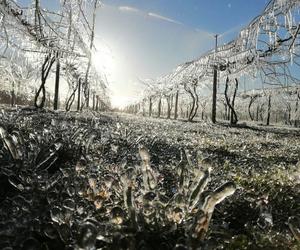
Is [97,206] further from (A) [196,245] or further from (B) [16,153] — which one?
(B) [16,153]

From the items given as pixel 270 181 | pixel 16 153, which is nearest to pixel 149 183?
pixel 16 153

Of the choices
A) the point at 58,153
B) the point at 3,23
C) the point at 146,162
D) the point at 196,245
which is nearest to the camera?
A: the point at 196,245

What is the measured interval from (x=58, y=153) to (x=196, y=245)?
286 centimetres

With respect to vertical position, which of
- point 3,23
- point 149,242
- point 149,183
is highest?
point 3,23

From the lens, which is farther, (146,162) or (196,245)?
(146,162)

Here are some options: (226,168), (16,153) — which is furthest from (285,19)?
(16,153)

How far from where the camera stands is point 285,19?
5.51 meters

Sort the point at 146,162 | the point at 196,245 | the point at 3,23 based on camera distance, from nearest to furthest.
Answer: the point at 196,245, the point at 146,162, the point at 3,23

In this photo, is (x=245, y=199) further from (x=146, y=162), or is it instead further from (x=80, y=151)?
(x=80, y=151)

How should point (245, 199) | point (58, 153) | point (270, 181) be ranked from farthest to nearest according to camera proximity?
point (58, 153), point (270, 181), point (245, 199)

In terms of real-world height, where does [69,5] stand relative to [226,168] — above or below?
above

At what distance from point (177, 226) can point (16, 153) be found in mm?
1559

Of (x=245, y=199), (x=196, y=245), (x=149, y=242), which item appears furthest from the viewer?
(x=245, y=199)

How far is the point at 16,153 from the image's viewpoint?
326cm
